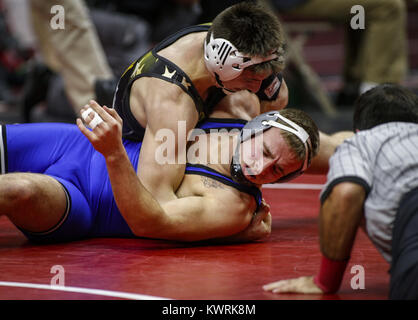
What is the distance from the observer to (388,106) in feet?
8.71

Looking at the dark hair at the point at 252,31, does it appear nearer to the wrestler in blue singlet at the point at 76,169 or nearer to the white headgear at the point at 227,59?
the white headgear at the point at 227,59

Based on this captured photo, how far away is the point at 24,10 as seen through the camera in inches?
436

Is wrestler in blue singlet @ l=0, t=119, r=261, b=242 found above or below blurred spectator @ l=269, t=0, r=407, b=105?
below

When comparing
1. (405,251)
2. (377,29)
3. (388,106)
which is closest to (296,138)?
(388,106)

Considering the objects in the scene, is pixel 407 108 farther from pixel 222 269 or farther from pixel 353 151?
pixel 222 269

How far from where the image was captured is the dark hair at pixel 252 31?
3.57m

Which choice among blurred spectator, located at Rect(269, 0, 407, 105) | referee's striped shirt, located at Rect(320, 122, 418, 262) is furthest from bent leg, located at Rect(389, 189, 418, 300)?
blurred spectator, located at Rect(269, 0, 407, 105)

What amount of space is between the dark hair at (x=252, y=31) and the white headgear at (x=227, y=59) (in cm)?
2

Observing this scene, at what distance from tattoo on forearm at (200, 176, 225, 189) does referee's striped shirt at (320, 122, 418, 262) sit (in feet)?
3.53

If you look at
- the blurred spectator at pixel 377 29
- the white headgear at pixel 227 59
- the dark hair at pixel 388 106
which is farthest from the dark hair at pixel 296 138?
the blurred spectator at pixel 377 29

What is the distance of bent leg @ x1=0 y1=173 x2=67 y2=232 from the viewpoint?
3.30 m

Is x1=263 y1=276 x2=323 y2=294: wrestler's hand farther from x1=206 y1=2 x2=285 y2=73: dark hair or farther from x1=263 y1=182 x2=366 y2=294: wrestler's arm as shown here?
x1=206 y1=2 x2=285 y2=73: dark hair

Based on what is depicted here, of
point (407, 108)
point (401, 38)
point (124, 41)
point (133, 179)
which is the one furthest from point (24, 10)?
point (407, 108)

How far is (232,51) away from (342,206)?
1.33m
